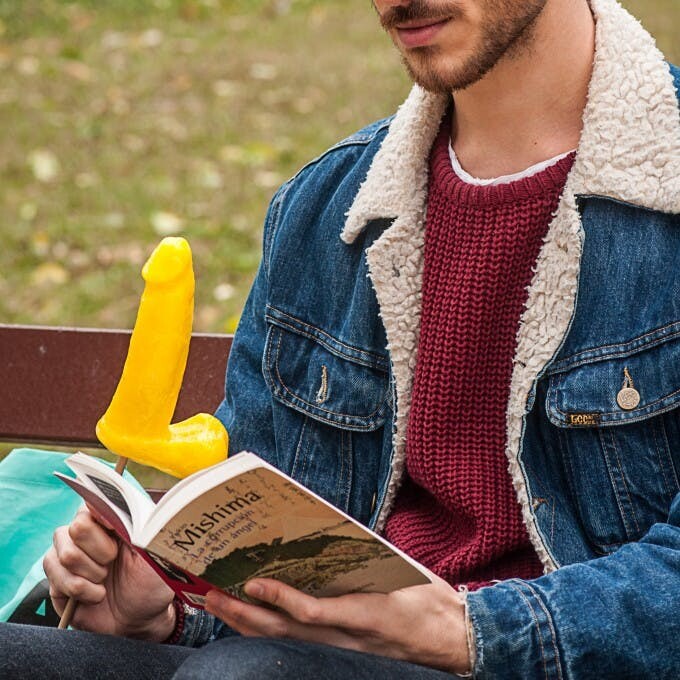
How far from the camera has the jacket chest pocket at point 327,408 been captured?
197 centimetres

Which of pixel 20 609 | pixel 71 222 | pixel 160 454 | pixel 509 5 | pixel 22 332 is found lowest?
pixel 71 222

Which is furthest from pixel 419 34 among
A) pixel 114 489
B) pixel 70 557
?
pixel 70 557

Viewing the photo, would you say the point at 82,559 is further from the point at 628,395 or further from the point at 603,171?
the point at 603,171

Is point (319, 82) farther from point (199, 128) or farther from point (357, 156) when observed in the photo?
point (357, 156)

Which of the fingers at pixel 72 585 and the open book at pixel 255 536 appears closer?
the open book at pixel 255 536

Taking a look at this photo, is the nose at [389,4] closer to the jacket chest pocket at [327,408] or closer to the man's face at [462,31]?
the man's face at [462,31]

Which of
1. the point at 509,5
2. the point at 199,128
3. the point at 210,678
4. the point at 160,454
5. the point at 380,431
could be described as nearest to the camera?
the point at 210,678

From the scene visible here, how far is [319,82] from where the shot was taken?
19.0 feet

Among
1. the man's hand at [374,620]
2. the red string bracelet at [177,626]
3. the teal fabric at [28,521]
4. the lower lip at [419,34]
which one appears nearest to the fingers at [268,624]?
the man's hand at [374,620]

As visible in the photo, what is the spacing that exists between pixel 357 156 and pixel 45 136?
3.70 metres

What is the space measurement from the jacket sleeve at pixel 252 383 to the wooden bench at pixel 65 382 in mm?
277

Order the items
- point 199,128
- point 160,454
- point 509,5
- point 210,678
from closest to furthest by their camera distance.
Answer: point 210,678, point 160,454, point 509,5, point 199,128

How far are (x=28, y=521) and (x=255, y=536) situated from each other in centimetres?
97

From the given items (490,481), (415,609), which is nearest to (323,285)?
(490,481)
